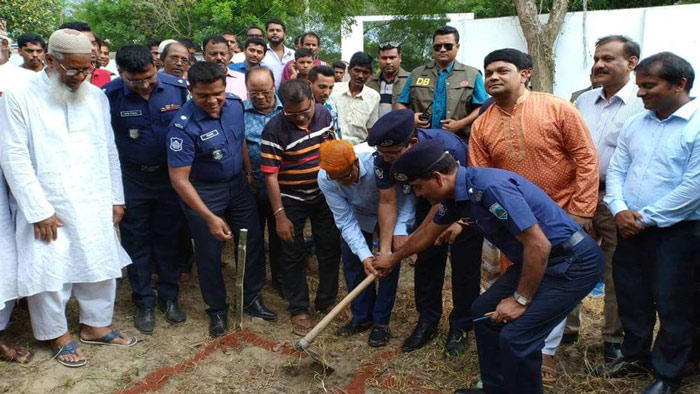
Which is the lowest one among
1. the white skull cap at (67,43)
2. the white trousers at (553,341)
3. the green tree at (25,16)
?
the white trousers at (553,341)

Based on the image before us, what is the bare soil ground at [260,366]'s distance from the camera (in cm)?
341

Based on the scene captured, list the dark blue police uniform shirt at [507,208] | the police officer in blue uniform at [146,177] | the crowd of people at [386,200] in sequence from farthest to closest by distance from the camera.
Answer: the police officer in blue uniform at [146,177] < the crowd of people at [386,200] < the dark blue police uniform shirt at [507,208]

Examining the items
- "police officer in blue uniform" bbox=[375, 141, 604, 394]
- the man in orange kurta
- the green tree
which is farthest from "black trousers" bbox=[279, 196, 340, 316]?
the green tree

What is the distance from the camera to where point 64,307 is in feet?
12.0

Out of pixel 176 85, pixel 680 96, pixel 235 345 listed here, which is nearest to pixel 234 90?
pixel 176 85

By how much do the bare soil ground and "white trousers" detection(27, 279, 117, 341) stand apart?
19cm

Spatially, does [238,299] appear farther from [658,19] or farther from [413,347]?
[658,19]

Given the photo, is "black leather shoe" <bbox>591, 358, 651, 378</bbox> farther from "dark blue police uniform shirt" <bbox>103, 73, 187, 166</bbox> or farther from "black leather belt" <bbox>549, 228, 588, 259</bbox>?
"dark blue police uniform shirt" <bbox>103, 73, 187, 166</bbox>

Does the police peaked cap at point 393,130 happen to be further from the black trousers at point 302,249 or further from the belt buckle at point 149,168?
the belt buckle at point 149,168

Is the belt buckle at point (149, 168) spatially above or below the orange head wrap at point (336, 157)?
below

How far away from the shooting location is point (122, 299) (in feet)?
15.1

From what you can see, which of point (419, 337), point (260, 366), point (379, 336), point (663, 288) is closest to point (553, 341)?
point (663, 288)

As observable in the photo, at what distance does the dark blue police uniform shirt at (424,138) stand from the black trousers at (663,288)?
109 cm

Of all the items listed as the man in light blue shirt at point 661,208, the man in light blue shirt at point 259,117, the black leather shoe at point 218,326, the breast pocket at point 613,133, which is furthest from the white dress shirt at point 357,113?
the man in light blue shirt at point 661,208
